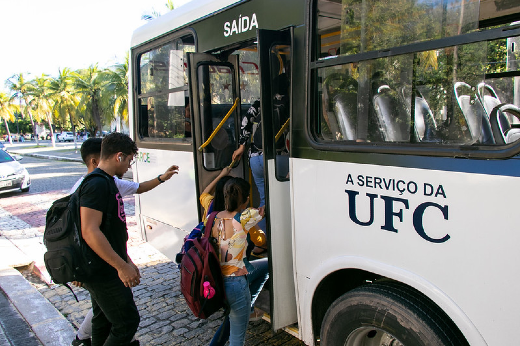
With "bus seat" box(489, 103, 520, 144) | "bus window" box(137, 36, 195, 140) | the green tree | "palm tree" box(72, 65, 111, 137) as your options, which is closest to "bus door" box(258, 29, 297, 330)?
"bus seat" box(489, 103, 520, 144)

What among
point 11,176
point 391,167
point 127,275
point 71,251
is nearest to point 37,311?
point 71,251

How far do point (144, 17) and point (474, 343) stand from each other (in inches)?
176

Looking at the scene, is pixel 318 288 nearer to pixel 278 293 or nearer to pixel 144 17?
pixel 278 293

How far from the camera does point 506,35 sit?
165 cm

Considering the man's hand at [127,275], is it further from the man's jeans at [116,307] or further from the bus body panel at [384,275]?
the bus body panel at [384,275]

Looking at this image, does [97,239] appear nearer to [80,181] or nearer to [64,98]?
[80,181]

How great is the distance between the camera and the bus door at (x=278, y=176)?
2.70 metres

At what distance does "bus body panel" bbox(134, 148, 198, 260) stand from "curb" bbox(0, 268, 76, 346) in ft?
3.93

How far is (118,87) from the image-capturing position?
83.4 feet

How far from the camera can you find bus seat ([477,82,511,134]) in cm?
192

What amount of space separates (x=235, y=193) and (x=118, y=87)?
2490cm

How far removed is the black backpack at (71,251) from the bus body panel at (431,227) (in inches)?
54.2

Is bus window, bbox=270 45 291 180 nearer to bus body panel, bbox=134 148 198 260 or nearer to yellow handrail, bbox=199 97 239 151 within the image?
yellow handrail, bbox=199 97 239 151

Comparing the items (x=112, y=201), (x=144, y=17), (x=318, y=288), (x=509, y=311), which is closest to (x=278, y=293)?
(x=318, y=288)
